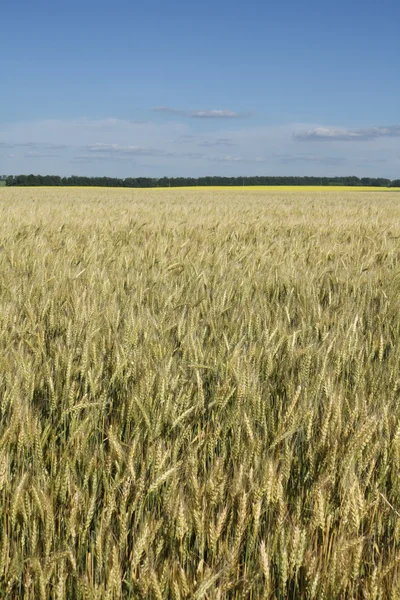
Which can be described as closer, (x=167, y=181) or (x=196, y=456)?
(x=196, y=456)

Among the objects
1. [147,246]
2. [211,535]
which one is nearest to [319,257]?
[147,246]

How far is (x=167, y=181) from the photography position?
188 ft

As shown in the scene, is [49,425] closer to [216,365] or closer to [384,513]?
[216,365]

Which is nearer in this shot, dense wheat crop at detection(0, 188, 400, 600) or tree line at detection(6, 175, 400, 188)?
dense wheat crop at detection(0, 188, 400, 600)

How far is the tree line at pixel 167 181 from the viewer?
56.9 m

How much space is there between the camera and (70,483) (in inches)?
43.6

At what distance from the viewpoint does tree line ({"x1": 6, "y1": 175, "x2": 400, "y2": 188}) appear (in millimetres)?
56906

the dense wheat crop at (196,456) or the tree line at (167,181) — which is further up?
the tree line at (167,181)

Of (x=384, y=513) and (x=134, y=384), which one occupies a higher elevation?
(x=134, y=384)

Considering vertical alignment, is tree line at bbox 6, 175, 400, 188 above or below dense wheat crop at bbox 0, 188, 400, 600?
above

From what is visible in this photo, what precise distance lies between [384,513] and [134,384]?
71 centimetres

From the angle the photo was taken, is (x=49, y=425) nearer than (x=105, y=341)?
Yes

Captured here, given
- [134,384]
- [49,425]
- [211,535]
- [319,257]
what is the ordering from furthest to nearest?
[319,257] → [134,384] → [49,425] → [211,535]

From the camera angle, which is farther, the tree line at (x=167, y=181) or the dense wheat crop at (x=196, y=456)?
the tree line at (x=167, y=181)
